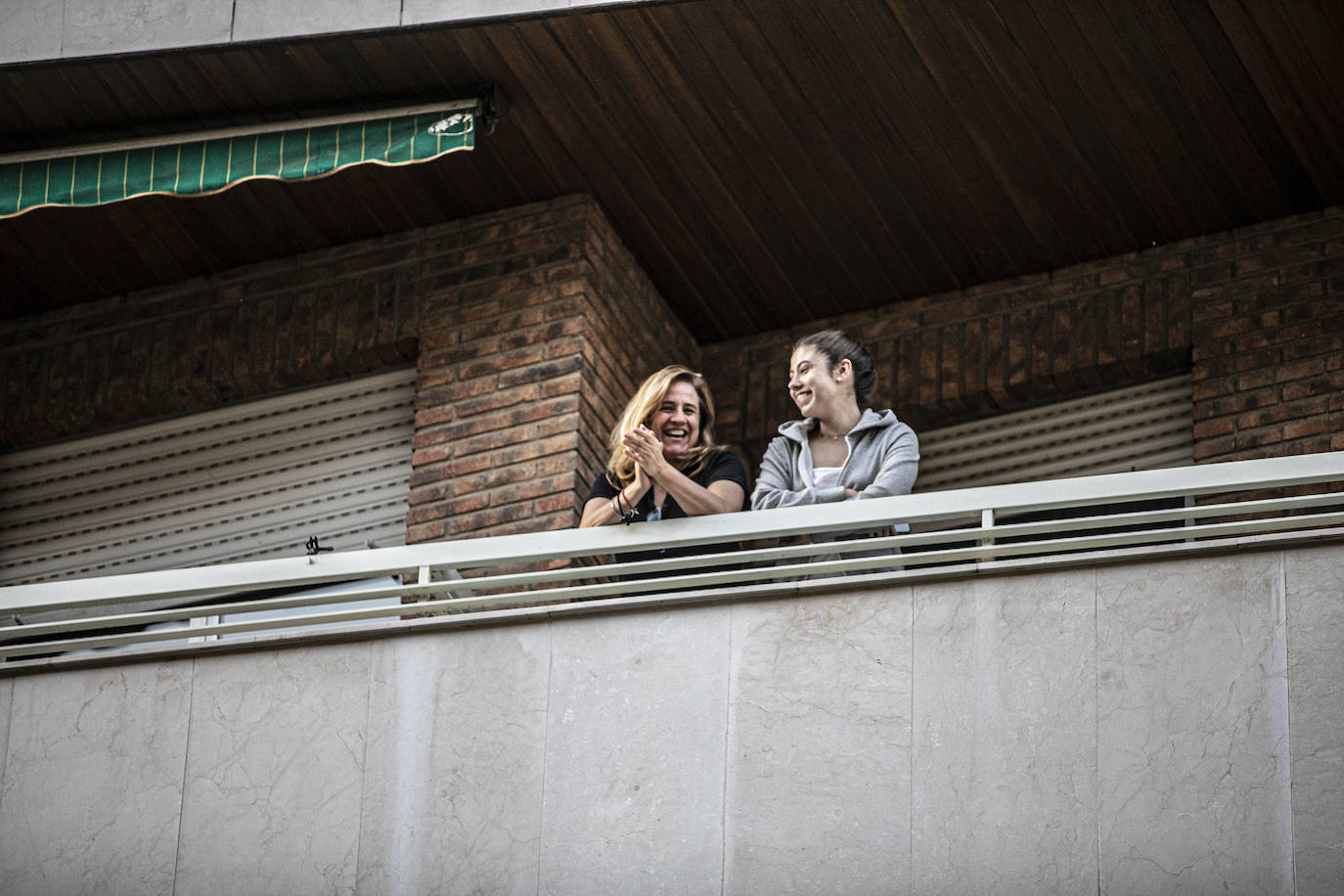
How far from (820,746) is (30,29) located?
4577 millimetres

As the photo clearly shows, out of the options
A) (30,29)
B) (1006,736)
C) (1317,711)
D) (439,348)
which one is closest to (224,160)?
(30,29)

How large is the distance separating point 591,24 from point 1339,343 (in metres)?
3.36

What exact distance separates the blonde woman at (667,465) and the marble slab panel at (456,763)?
621 mm

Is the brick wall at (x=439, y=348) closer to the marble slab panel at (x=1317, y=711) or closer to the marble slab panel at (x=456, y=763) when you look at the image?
the marble slab panel at (x=456, y=763)

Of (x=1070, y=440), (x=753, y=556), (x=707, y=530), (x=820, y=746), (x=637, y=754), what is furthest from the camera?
(x=1070, y=440)

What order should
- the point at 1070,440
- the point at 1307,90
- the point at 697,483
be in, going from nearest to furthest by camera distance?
the point at 697,483 < the point at 1307,90 < the point at 1070,440

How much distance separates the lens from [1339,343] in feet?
27.7

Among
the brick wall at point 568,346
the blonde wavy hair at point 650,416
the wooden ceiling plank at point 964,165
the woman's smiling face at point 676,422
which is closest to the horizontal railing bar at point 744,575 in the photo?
the blonde wavy hair at point 650,416

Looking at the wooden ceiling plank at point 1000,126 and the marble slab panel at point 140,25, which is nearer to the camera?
the wooden ceiling plank at point 1000,126

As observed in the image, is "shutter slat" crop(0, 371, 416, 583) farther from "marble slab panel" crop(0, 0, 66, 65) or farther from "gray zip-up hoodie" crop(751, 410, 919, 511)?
"gray zip-up hoodie" crop(751, 410, 919, 511)

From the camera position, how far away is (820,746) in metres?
6.29

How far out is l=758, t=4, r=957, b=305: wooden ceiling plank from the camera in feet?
26.0

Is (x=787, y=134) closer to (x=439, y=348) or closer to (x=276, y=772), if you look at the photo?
(x=439, y=348)

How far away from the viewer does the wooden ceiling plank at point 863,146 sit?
26.0 ft
